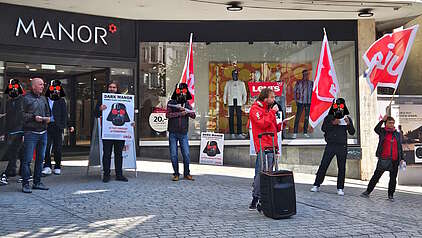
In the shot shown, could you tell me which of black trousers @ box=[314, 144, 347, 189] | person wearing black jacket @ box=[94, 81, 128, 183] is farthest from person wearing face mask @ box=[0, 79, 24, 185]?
black trousers @ box=[314, 144, 347, 189]

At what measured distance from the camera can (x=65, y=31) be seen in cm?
1090

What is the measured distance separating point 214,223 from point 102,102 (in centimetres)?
369

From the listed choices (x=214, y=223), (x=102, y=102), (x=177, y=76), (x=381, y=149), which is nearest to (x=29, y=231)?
(x=214, y=223)

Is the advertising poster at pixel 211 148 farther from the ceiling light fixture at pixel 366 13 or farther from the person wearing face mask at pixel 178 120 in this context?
the ceiling light fixture at pixel 366 13

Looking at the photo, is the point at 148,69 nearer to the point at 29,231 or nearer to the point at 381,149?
the point at 381,149

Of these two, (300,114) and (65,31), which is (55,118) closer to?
(65,31)

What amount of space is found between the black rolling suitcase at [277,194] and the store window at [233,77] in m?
6.29

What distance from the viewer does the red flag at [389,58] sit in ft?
26.0

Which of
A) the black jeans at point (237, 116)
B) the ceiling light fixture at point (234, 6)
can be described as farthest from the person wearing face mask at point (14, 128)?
the black jeans at point (237, 116)

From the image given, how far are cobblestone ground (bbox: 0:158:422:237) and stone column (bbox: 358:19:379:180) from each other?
248cm

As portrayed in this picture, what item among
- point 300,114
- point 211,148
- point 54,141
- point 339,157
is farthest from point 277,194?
point 300,114

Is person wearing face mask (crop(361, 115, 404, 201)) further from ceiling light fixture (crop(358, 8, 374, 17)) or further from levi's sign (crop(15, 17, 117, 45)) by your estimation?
levi's sign (crop(15, 17, 117, 45))

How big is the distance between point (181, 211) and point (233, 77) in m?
7.25

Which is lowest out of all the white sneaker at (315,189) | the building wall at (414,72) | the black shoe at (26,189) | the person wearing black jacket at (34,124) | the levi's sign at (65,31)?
the white sneaker at (315,189)
